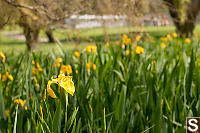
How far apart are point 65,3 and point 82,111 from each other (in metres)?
1.82

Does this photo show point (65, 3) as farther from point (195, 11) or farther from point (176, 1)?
point (195, 11)

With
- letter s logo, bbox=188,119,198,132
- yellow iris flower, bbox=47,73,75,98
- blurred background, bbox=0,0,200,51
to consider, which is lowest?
letter s logo, bbox=188,119,198,132

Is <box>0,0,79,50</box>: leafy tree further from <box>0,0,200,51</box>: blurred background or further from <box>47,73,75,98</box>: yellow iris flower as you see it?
<box>47,73,75,98</box>: yellow iris flower

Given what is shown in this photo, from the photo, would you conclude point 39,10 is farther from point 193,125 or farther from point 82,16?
point 193,125

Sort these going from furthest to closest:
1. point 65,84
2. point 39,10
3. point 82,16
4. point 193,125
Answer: point 82,16, point 39,10, point 193,125, point 65,84

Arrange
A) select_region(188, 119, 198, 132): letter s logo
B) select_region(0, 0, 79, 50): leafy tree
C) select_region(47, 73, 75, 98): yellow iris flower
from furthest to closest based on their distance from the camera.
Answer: select_region(0, 0, 79, 50): leafy tree, select_region(188, 119, 198, 132): letter s logo, select_region(47, 73, 75, 98): yellow iris flower

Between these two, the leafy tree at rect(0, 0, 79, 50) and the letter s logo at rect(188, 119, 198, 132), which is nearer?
the letter s logo at rect(188, 119, 198, 132)

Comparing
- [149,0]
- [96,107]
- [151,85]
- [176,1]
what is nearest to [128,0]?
[151,85]

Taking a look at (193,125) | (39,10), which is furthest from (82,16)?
(193,125)

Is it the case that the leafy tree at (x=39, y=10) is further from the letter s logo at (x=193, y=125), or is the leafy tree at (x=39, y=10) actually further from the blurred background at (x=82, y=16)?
the letter s logo at (x=193, y=125)

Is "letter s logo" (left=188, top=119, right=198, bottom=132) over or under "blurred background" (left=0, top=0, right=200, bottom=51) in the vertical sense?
under

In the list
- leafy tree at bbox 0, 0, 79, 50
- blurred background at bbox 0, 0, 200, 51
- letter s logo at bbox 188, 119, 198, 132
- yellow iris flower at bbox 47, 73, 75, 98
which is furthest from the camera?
blurred background at bbox 0, 0, 200, 51

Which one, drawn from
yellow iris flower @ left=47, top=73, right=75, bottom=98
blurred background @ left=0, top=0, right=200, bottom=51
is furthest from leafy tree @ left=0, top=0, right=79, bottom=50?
yellow iris flower @ left=47, top=73, right=75, bottom=98

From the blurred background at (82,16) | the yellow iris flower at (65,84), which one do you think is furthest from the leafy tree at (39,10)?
the yellow iris flower at (65,84)
